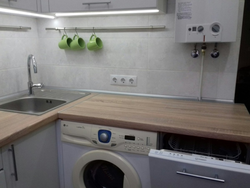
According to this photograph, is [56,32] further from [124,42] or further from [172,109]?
[172,109]

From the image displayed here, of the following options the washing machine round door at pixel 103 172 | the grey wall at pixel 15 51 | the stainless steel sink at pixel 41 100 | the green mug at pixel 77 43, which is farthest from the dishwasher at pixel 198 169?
the grey wall at pixel 15 51

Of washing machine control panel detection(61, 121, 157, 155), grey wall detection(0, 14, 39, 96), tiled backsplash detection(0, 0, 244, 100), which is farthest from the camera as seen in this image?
grey wall detection(0, 14, 39, 96)

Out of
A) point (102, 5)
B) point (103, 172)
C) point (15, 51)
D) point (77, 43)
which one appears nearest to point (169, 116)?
point (103, 172)

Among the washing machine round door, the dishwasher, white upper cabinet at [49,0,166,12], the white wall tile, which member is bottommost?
the washing machine round door

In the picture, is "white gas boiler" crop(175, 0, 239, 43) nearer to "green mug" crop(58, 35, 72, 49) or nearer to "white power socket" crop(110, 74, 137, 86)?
"white power socket" crop(110, 74, 137, 86)

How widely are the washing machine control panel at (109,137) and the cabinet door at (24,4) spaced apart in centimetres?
77

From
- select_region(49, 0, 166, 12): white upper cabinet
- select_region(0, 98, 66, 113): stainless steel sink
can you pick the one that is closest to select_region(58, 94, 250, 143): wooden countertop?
select_region(0, 98, 66, 113): stainless steel sink

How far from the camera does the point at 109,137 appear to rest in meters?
1.36

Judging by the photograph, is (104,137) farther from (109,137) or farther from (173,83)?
(173,83)

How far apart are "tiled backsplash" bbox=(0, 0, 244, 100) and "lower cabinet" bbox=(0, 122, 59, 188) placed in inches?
27.0

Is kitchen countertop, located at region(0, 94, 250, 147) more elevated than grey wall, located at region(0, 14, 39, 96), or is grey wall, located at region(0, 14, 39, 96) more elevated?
grey wall, located at region(0, 14, 39, 96)

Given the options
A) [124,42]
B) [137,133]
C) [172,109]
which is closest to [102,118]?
[137,133]

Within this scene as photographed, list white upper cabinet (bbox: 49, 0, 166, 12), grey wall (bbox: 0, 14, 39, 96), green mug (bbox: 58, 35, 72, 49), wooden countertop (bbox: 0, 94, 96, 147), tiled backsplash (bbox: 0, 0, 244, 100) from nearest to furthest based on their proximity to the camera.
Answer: wooden countertop (bbox: 0, 94, 96, 147)
white upper cabinet (bbox: 49, 0, 166, 12)
tiled backsplash (bbox: 0, 0, 244, 100)
grey wall (bbox: 0, 14, 39, 96)
green mug (bbox: 58, 35, 72, 49)

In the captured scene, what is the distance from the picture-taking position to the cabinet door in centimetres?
141
